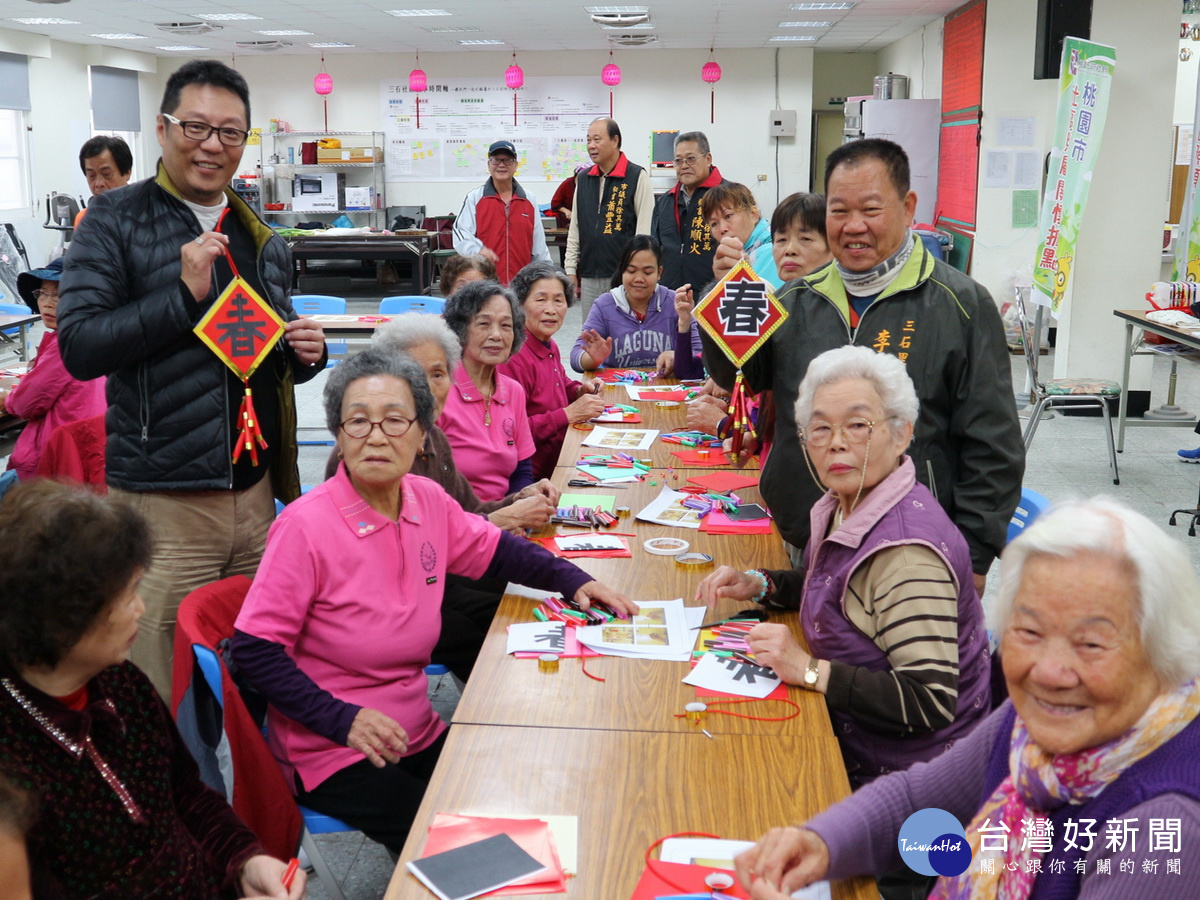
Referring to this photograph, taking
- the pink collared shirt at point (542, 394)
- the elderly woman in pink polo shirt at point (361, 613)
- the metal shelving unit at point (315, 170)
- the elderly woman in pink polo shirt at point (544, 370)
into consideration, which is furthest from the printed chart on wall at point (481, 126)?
the elderly woman in pink polo shirt at point (361, 613)

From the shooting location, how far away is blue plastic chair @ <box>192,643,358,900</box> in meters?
1.83

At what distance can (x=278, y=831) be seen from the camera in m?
1.90

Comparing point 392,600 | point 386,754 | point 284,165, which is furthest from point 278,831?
point 284,165

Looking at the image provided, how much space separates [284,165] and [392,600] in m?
13.5

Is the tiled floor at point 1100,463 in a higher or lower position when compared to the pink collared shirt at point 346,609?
lower

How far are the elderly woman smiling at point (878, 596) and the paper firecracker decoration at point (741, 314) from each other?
0.52 m

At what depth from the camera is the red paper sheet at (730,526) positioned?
276 centimetres

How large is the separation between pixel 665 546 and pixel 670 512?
11.5 inches

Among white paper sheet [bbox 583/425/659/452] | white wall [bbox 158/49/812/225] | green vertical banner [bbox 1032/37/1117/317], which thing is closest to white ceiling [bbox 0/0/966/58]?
white wall [bbox 158/49/812/225]

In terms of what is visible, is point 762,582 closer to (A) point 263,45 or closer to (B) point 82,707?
(B) point 82,707

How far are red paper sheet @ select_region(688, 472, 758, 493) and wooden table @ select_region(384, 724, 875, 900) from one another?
1.50 metres

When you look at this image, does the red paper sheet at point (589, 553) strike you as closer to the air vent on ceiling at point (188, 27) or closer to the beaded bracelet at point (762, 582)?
the beaded bracelet at point (762, 582)

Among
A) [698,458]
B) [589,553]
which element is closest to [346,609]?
[589,553]

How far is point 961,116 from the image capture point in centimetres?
1015
